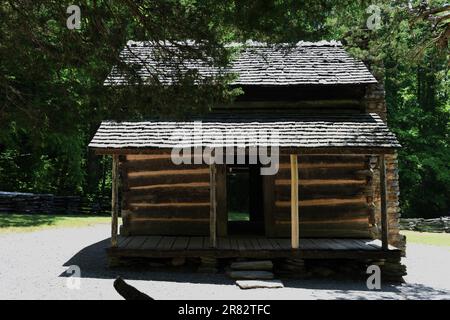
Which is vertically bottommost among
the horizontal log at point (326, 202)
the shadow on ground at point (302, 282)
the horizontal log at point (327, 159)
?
the shadow on ground at point (302, 282)

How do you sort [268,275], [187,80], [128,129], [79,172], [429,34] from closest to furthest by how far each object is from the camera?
[187,80]
[268,275]
[128,129]
[429,34]
[79,172]

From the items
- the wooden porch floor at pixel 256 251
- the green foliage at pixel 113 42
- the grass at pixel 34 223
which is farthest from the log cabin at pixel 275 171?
the grass at pixel 34 223

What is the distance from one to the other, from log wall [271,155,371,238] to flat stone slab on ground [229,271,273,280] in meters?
2.11

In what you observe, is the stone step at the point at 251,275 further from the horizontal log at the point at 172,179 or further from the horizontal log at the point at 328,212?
Result: the horizontal log at the point at 172,179

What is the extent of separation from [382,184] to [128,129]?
5.92 m

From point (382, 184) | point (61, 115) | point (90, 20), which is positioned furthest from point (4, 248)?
point (382, 184)

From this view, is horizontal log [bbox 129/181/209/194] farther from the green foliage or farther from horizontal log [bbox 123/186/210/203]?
the green foliage

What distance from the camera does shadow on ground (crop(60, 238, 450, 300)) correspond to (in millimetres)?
7973

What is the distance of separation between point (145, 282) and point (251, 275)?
2126 millimetres

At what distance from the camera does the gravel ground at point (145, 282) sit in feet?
24.6

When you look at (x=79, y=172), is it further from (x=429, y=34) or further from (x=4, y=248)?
(x=429, y=34)

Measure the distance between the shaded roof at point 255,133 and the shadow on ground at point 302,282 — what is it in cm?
267

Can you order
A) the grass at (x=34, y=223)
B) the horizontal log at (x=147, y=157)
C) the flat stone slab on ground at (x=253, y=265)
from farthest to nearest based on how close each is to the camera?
the grass at (x=34, y=223) < the horizontal log at (x=147, y=157) < the flat stone slab on ground at (x=253, y=265)
